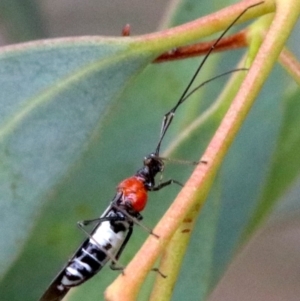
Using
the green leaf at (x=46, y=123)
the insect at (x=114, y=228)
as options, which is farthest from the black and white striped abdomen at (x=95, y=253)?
the green leaf at (x=46, y=123)

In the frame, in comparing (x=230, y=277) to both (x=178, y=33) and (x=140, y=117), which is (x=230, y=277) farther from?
(x=178, y=33)

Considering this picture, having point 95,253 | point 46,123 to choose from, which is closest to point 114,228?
point 95,253

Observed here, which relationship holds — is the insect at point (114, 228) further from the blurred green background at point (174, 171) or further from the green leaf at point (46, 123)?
the green leaf at point (46, 123)

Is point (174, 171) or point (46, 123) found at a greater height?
point (174, 171)

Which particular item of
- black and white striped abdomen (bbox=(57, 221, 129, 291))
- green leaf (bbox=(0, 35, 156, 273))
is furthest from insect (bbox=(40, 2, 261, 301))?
green leaf (bbox=(0, 35, 156, 273))

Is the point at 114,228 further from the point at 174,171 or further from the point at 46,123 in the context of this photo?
the point at 46,123

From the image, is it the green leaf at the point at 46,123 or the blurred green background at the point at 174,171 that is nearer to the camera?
the green leaf at the point at 46,123

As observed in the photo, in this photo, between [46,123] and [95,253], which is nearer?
[46,123]
